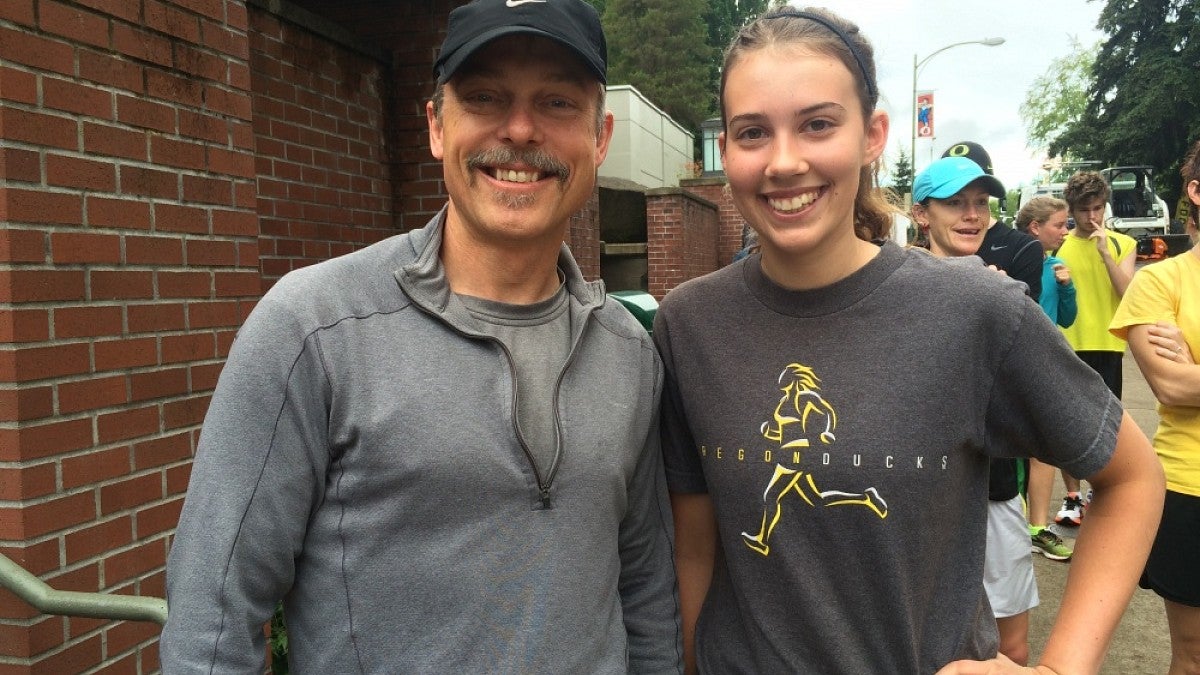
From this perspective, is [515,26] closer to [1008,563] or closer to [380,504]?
[380,504]

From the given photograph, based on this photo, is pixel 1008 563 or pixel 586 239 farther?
pixel 586 239

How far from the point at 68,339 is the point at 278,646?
3.21 ft

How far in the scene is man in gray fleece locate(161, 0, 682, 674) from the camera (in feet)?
4.40

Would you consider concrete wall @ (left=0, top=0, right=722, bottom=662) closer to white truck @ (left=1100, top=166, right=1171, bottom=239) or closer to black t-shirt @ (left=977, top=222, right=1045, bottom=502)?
black t-shirt @ (left=977, top=222, right=1045, bottom=502)

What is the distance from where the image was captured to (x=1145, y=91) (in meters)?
35.0

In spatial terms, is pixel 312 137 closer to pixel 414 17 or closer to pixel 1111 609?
pixel 414 17

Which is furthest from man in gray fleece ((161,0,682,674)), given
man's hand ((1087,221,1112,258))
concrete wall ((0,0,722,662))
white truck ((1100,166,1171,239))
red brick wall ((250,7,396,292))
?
white truck ((1100,166,1171,239))

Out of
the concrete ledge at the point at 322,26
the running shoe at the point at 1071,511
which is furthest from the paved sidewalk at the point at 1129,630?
the concrete ledge at the point at 322,26

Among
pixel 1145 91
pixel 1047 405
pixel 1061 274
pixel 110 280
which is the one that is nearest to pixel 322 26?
pixel 110 280

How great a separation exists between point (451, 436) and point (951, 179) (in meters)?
3.33

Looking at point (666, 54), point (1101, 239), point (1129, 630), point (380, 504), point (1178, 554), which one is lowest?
point (1129, 630)

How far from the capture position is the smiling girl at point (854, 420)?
1.57 m

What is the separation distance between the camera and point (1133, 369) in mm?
12391

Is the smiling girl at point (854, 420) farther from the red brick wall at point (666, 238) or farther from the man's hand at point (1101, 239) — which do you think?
the red brick wall at point (666, 238)
